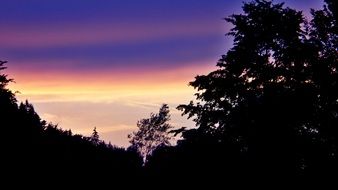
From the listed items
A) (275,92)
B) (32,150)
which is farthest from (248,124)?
(32,150)

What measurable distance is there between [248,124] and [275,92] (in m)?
2.49

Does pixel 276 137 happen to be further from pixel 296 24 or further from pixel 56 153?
pixel 56 153

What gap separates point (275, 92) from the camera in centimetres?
2788

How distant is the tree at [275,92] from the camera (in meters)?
25.9

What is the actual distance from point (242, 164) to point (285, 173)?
3.32 m

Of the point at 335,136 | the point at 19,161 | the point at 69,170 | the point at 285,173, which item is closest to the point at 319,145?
the point at 335,136

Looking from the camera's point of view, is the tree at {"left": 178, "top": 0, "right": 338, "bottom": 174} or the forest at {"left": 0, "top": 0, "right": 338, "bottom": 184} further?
the tree at {"left": 178, "top": 0, "right": 338, "bottom": 174}

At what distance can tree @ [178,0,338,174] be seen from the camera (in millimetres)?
25922

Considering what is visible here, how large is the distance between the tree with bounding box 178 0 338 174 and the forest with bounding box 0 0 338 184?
0.06 m

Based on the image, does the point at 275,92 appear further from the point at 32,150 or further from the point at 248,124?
the point at 32,150

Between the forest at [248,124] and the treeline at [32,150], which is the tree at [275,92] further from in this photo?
the treeline at [32,150]

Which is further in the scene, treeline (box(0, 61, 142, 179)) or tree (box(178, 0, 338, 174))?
tree (box(178, 0, 338, 174))

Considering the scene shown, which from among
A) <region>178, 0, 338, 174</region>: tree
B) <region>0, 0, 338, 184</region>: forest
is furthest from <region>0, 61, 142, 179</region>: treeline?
<region>178, 0, 338, 174</region>: tree

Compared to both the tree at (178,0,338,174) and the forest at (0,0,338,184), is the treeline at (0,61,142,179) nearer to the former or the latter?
the forest at (0,0,338,184)
